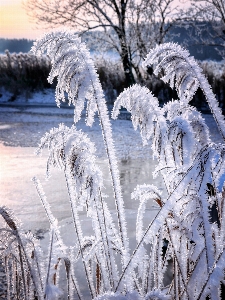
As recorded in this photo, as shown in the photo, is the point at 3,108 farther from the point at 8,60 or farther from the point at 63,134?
A: the point at 63,134

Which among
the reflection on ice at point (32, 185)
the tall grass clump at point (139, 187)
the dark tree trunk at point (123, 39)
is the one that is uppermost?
the dark tree trunk at point (123, 39)

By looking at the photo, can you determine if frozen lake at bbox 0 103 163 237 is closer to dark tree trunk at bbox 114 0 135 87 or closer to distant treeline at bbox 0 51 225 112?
distant treeline at bbox 0 51 225 112

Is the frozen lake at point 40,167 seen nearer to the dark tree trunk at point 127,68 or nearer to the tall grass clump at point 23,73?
the dark tree trunk at point 127,68

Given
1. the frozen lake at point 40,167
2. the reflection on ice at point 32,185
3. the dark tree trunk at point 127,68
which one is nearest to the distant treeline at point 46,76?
the dark tree trunk at point 127,68

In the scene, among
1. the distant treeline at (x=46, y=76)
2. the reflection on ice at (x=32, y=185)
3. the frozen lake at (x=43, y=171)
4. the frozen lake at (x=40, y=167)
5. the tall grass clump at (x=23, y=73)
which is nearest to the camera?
the frozen lake at (x=43, y=171)

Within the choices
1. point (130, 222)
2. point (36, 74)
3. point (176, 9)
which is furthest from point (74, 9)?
point (130, 222)

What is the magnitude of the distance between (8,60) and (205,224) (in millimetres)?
14546

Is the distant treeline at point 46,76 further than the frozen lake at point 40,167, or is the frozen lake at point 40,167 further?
the distant treeline at point 46,76

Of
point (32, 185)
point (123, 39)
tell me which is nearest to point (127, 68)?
point (123, 39)

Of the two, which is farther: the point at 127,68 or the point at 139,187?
the point at 127,68

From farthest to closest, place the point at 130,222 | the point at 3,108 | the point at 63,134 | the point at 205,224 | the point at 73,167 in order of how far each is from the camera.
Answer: the point at 3,108 < the point at 130,222 < the point at 63,134 < the point at 73,167 < the point at 205,224

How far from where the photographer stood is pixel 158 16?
13930 mm

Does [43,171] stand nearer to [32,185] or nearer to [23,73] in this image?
[32,185]

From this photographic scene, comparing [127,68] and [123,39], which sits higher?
[123,39]
